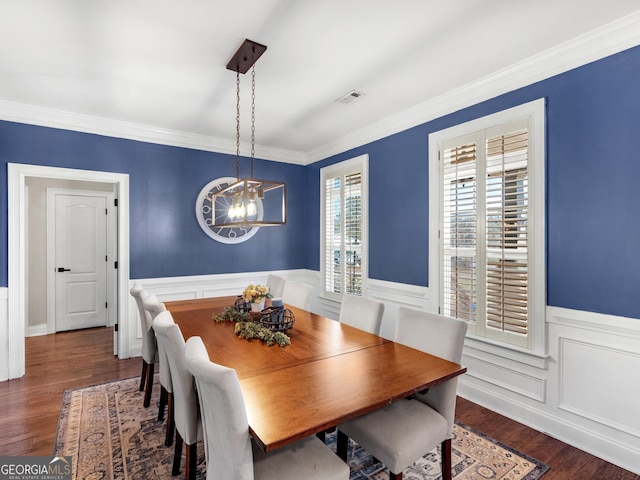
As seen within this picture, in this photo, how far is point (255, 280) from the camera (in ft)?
15.4

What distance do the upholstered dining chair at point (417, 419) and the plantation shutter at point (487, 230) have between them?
36.8 inches

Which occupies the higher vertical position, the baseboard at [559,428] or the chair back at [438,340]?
the chair back at [438,340]

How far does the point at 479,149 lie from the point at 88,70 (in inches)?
126

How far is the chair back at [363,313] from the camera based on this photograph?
2.42 meters

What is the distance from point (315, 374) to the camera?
1.60 meters

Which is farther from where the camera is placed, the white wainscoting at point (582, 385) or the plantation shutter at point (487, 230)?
the plantation shutter at point (487, 230)

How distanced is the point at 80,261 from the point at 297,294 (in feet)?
12.6

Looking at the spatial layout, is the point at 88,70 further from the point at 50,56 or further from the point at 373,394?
the point at 373,394

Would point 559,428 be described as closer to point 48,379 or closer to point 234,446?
point 234,446

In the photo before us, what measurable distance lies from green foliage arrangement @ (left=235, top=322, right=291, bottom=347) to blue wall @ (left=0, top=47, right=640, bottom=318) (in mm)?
1763

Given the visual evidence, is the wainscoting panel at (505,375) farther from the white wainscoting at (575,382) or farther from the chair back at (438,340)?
Answer: the chair back at (438,340)

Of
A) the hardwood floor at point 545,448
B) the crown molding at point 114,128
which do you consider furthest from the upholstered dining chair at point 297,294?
the crown molding at point 114,128

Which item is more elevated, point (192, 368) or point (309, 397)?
point (192, 368)

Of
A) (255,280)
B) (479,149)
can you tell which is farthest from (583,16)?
(255,280)
